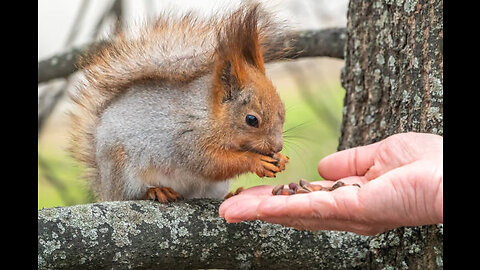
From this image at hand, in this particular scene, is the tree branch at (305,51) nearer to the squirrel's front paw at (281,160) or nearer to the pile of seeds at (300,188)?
the squirrel's front paw at (281,160)

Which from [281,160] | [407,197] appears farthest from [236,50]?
Answer: [407,197]

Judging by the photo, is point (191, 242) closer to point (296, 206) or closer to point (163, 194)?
point (163, 194)

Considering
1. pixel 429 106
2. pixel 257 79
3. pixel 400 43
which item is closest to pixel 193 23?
pixel 257 79

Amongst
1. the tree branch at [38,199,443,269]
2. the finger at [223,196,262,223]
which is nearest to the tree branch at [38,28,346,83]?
the tree branch at [38,199,443,269]

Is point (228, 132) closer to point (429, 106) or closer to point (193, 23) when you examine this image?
point (193, 23)

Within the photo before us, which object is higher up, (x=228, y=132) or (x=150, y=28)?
(x=150, y=28)
